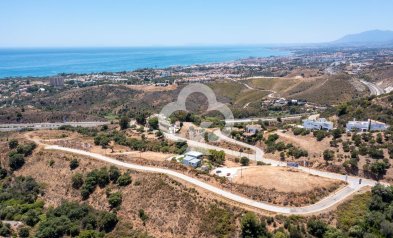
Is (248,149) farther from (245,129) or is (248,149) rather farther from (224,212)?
(224,212)

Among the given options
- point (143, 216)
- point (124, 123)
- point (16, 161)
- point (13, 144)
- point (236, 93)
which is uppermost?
point (13, 144)

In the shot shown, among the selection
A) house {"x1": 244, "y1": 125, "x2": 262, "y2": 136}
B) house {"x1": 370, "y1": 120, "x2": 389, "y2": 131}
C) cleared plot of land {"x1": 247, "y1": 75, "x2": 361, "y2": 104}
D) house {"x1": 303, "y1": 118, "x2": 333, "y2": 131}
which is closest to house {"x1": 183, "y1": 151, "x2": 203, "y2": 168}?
house {"x1": 244, "y1": 125, "x2": 262, "y2": 136}

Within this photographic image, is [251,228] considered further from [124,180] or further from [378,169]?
[378,169]

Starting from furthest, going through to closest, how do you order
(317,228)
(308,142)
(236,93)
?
1. (236,93)
2. (308,142)
3. (317,228)

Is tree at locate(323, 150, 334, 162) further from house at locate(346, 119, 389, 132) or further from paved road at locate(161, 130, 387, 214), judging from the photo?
house at locate(346, 119, 389, 132)

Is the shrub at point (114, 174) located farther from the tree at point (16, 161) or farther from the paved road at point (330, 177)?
the paved road at point (330, 177)

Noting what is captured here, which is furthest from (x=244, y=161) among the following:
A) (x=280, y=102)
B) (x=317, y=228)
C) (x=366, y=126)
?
(x=280, y=102)
